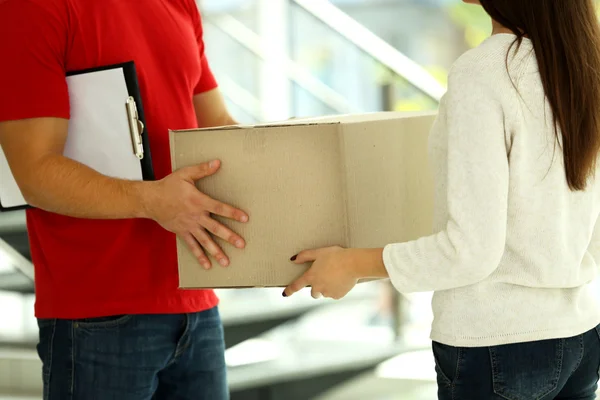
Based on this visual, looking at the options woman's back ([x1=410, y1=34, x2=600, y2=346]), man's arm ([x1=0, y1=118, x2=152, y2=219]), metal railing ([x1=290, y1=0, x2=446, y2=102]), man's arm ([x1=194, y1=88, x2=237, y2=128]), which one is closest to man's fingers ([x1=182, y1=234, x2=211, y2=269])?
man's arm ([x1=0, y1=118, x2=152, y2=219])

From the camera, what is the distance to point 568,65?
103cm

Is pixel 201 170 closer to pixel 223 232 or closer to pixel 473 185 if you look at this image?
pixel 223 232

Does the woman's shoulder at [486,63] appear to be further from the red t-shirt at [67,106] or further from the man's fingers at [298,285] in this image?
the red t-shirt at [67,106]

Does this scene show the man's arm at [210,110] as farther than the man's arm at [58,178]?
Yes

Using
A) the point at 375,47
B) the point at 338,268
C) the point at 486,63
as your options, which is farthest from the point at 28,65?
the point at 375,47

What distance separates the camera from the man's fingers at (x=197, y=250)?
118 cm

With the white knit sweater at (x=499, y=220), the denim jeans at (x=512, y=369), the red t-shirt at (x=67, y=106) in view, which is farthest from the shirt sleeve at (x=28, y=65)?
the denim jeans at (x=512, y=369)

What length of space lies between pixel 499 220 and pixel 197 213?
17.0 inches

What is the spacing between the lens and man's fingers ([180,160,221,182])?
45.3 inches

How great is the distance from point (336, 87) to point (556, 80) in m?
3.69

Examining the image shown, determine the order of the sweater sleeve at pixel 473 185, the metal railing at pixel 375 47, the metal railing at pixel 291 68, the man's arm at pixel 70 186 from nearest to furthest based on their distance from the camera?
the sweater sleeve at pixel 473 185 < the man's arm at pixel 70 186 < the metal railing at pixel 375 47 < the metal railing at pixel 291 68

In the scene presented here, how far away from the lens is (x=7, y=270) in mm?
2270

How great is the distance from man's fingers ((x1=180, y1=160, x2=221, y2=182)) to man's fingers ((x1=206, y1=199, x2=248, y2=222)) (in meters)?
0.04

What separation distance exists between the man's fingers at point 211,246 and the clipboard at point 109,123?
0.57 feet
